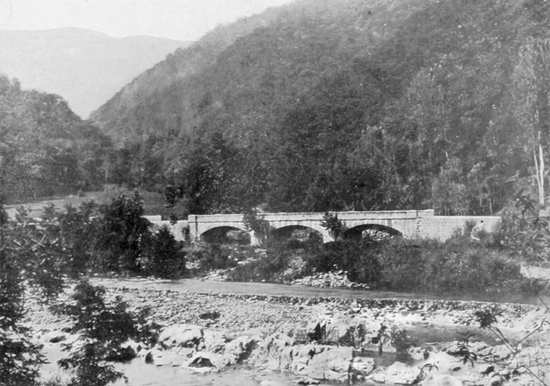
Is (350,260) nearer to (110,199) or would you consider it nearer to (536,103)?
(536,103)

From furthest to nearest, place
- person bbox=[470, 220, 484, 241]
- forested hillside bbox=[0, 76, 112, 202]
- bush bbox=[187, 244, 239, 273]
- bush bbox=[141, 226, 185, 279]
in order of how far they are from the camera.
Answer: forested hillside bbox=[0, 76, 112, 202], bush bbox=[187, 244, 239, 273], bush bbox=[141, 226, 185, 279], person bbox=[470, 220, 484, 241]

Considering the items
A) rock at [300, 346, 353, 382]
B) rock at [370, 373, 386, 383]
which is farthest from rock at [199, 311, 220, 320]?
rock at [370, 373, 386, 383]

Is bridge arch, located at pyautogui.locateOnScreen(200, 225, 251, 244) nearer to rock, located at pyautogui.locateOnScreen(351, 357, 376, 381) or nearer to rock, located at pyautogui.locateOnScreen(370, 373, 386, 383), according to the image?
rock, located at pyautogui.locateOnScreen(351, 357, 376, 381)

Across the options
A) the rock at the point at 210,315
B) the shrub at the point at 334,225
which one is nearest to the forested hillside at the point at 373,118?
the shrub at the point at 334,225

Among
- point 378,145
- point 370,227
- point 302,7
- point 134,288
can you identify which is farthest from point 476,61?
point 302,7

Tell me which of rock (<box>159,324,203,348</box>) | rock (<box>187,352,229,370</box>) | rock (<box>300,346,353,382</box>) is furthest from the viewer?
rock (<box>159,324,203,348</box>)

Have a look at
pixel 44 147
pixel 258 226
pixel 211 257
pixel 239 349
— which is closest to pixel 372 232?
pixel 258 226

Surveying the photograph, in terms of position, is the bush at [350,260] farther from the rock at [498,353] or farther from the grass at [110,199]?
the grass at [110,199]
